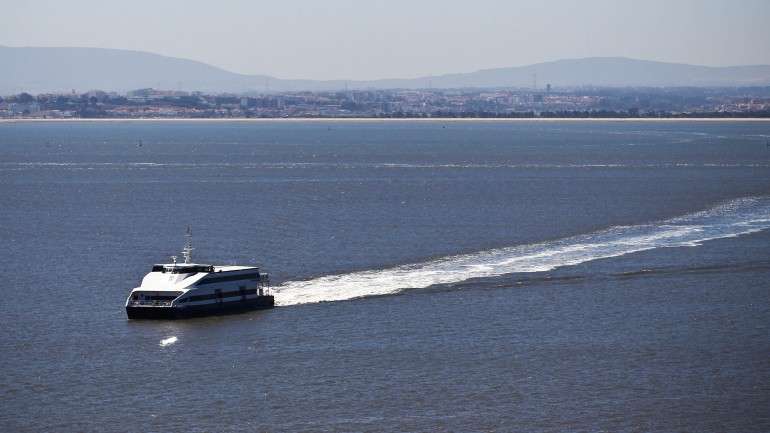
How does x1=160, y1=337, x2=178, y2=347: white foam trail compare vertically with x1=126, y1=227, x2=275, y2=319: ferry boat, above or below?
below

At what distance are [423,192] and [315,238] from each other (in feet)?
145

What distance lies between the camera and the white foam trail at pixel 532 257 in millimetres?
66875

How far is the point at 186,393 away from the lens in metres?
46.7

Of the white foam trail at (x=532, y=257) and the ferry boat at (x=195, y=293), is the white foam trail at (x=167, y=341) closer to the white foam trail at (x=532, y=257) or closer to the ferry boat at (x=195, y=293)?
the ferry boat at (x=195, y=293)

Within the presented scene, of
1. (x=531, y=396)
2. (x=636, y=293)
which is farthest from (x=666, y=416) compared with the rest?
(x=636, y=293)

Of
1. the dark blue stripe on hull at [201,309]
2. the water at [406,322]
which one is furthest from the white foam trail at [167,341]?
the dark blue stripe on hull at [201,309]

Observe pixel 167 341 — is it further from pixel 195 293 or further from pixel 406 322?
pixel 406 322

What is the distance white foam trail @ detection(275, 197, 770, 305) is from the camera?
6688 cm

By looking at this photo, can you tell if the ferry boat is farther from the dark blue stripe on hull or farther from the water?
the water

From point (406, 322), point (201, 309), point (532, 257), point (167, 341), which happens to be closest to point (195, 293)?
point (201, 309)

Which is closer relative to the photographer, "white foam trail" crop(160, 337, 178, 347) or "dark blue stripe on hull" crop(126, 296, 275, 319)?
"white foam trail" crop(160, 337, 178, 347)

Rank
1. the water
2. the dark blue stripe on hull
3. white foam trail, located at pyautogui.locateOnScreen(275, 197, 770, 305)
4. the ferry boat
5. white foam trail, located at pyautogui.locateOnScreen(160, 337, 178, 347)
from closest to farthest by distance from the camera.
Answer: the water, white foam trail, located at pyautogui.locateOnScreen(160, 337, 178, 347), the dark blue stripe on hull, the ferry boat, white foam trail, located at pyautogui.locateOnScreen(275, 197, 770, 305)

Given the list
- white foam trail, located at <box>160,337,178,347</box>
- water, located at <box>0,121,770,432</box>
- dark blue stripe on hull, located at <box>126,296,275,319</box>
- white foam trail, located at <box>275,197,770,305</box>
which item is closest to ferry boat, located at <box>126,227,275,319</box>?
dark blue stripe on hull, located at <box>126,296,275,319</box>

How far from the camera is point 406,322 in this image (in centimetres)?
5853
